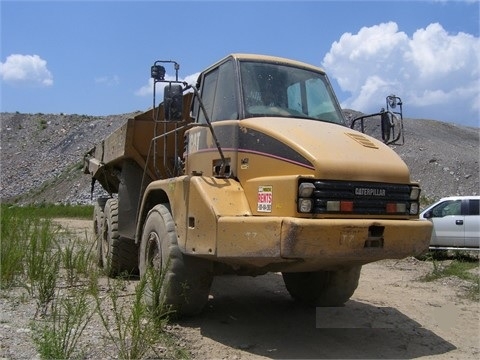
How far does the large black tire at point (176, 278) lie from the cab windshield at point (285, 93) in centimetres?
152

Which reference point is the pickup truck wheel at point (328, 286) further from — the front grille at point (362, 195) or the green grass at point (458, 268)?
the green grass at point (458, 268)

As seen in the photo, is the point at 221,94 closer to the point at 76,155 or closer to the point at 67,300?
the point at 67,300

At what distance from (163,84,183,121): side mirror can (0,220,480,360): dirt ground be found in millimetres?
2157

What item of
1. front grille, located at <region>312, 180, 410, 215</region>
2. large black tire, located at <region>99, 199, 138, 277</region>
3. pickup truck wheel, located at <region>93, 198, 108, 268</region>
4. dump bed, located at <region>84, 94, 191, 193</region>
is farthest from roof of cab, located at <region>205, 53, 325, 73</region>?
pickup truck wheel, located at <region>93, 198, 108, 268</region>

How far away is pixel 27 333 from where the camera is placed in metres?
5.30

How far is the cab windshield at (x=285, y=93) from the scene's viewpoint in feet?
19.5

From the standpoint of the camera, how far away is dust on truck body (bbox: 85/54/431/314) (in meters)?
4.84

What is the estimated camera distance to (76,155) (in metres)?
44.9

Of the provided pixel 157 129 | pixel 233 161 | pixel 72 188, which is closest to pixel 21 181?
pixel 72 188

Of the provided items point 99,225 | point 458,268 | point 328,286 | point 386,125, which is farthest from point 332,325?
point 458,268

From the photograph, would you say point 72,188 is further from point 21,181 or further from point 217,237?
point 217,237

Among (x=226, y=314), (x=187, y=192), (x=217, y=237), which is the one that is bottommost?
(x=226, y=314)

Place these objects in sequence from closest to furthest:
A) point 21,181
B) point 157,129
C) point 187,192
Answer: point 187,192
point 157,129
point 21,181

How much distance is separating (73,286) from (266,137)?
350 cm
